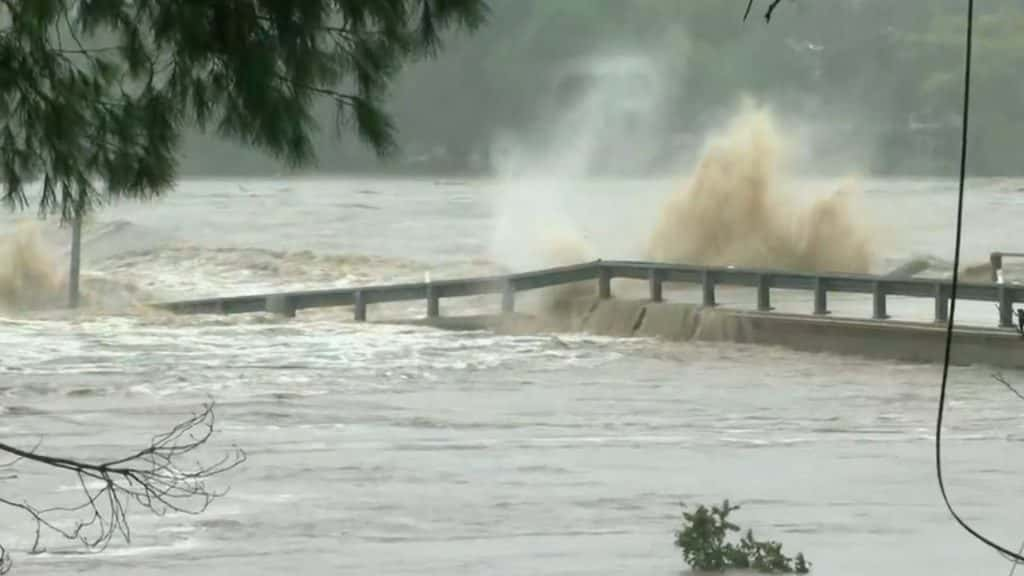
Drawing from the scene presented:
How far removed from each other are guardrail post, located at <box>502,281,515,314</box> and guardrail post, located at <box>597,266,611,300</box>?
4.18 ft

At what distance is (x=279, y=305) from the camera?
109 feet

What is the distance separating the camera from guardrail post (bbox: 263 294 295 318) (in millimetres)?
33125

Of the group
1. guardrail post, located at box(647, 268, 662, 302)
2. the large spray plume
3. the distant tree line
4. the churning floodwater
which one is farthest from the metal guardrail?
the distant tree line

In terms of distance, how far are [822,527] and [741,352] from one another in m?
13.3

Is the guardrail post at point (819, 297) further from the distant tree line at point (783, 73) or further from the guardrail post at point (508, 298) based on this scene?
the distant tree line at point (783, 73)

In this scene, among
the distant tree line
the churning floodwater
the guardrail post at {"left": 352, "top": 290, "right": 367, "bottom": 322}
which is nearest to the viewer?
the churning floodwater

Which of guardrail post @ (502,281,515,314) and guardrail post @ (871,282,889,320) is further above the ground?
guardrail post @ (871,282,889,320)

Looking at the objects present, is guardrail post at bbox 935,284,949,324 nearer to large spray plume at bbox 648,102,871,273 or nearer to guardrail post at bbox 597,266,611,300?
guardrail post at bbox 597,266,611,300

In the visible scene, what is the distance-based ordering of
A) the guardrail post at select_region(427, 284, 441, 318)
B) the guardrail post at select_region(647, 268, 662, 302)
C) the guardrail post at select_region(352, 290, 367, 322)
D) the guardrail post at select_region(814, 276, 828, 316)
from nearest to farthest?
the guardrail post at select_region(814, 276, 828, 316) < the guardrail post at select_region(647, 268, 662, 302) < the guardrail post at select_region(427, 284, 441, 318) < the guardrail post at select_region(352, 290, 367, 322)

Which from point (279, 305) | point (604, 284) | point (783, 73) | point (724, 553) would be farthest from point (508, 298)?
point (783, 73)

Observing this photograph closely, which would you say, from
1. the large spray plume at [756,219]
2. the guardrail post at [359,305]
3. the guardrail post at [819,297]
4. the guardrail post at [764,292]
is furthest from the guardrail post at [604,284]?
the large spray plume at [756,219]

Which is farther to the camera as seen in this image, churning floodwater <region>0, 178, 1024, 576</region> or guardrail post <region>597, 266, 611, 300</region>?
guardrail post <region>597, 266, 611, 300</region>

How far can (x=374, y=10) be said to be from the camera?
571cm

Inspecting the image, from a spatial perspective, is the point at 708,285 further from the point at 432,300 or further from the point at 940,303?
the point at 432,300
